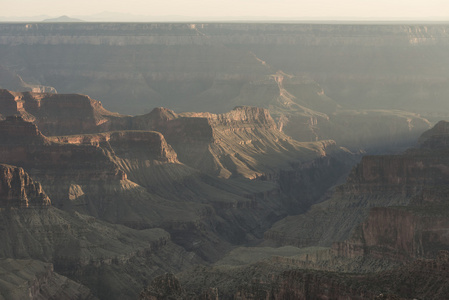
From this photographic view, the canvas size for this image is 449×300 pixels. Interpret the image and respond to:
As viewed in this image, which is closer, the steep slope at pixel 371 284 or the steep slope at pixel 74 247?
the steep slope at pixel 371 284

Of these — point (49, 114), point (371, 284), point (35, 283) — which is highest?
point (371, 284)

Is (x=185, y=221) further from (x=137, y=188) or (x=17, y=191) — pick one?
(x=17, y=191)

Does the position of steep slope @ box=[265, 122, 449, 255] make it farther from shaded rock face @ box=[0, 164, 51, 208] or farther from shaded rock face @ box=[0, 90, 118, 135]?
shaded rock face @ box=[0, 90, 118, 135]

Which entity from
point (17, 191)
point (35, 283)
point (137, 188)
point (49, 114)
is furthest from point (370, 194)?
point (49, 114)

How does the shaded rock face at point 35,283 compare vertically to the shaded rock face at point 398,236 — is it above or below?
below

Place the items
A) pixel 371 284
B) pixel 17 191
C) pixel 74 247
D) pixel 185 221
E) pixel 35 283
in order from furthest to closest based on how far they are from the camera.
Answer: pixel 185 221 < pixel 17 191 < pixel 74 247 < pixel 35 283 < pixel 371 284

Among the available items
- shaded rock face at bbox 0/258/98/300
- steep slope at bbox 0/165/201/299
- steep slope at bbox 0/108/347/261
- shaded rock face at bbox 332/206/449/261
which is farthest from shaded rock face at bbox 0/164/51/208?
shaded rock face at bbox 332/206/449/261

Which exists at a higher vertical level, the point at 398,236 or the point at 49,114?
the point at 398,236

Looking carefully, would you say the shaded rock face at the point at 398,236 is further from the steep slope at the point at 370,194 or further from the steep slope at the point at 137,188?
the steep slope at the point at 137,188

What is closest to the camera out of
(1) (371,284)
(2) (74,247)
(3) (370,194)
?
(1) (371,284)

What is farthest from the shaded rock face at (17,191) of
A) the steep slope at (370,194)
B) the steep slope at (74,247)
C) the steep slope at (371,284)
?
the steep slope at (371,284)
